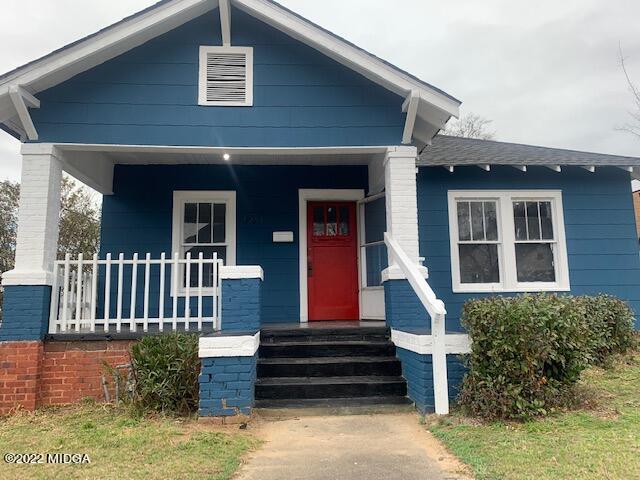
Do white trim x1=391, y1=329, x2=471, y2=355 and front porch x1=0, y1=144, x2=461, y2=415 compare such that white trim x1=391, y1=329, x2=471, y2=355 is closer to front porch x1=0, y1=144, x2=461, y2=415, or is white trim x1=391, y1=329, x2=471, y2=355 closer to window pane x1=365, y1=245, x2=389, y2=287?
front porch x1=0, y1=144, x2=461, y2=415

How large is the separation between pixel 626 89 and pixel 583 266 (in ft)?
29.1

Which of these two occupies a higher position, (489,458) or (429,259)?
(429,259)

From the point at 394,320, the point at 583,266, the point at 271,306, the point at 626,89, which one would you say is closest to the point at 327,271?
the point at 271,306

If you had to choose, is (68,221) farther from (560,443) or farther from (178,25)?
(560,443)

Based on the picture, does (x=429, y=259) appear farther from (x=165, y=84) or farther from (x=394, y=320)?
(x=165, y=84)

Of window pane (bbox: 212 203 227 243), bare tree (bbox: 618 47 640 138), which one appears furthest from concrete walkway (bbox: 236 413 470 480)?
bare tree (bbox: 618 47 640 138)

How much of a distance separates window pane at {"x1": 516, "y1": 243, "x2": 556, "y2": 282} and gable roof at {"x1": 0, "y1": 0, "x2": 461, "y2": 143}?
3.09 metres

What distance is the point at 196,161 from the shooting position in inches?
289

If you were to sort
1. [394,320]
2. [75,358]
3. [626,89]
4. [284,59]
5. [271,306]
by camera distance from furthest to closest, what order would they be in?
[626,89], [271,306], [284,59], [394,320], [75,358]

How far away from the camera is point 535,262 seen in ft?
24.9

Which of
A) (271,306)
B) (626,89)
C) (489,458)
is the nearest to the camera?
Result: (489,458)

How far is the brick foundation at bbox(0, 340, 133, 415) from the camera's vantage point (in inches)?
192

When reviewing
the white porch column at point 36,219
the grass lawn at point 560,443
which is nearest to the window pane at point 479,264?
the grass lawn at point 560,443

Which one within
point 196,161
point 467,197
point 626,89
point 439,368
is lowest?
point 439,368
